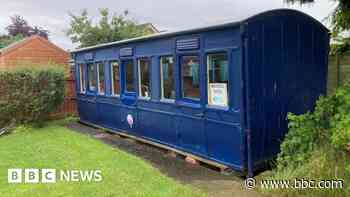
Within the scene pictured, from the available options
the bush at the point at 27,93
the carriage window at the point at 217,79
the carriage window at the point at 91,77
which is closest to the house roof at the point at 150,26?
the carriage window at the point at 91,77

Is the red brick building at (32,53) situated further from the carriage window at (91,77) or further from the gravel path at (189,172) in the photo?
the gravel path at (189,172)

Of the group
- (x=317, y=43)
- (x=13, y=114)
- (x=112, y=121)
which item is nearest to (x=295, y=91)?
(x=317, y=43)

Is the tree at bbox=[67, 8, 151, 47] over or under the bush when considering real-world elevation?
over

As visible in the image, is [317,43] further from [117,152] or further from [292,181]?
[117,152]

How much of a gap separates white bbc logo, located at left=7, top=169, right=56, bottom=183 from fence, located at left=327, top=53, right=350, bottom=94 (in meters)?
5.89

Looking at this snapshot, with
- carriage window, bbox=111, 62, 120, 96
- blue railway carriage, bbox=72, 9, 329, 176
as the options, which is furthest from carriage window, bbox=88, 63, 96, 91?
blue railway carriage, bbox=72, 9, 329, 176

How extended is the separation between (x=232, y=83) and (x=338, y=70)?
368 centimetres

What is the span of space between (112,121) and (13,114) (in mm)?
3386

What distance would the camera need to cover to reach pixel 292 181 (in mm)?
4086

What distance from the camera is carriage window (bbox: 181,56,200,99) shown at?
233 inches

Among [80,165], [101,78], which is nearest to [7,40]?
A: [101,78]

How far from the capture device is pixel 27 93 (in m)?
10.1

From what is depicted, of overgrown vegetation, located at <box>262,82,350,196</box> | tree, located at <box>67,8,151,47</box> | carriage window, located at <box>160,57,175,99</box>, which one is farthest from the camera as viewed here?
tree, located at <box>67,8,151,47</box>

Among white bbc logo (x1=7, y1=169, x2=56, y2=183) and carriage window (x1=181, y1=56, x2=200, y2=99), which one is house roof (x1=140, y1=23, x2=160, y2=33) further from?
white bbc logo (x1=7, y1=169, x2=56, y2=183)
